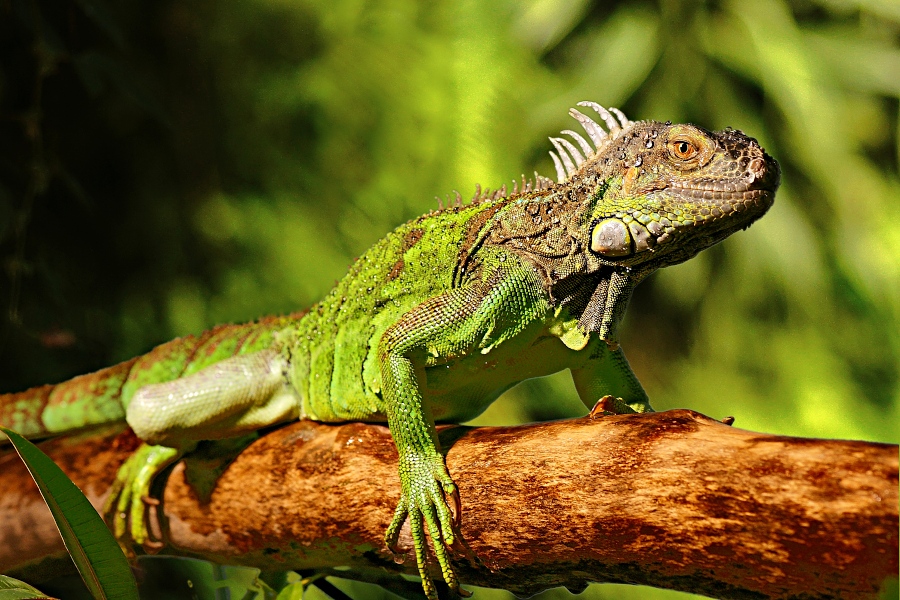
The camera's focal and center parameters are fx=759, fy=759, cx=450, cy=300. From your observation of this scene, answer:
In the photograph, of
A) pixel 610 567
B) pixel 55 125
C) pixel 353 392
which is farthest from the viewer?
pixel 55 125

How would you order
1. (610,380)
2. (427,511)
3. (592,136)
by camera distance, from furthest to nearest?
(610,380) < (592,136) < (427,511)

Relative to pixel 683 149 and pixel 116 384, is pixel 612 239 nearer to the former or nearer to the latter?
pixel 683 149

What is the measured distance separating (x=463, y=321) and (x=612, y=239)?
0.39 metres

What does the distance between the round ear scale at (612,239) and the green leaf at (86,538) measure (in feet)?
4.01

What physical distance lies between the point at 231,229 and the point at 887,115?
10.7 feet

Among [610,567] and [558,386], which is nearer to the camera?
[610,567]

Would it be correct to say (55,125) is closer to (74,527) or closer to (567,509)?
(74,527)

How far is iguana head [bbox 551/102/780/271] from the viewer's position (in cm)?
164

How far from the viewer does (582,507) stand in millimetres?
1468

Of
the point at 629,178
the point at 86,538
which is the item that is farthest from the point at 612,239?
the point at 86,538

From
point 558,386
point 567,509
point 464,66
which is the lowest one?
point 567,509

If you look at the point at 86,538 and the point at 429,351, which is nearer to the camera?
the point at 86,538

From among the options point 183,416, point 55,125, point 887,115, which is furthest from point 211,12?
point 887,115

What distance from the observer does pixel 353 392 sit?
205 centimetres
